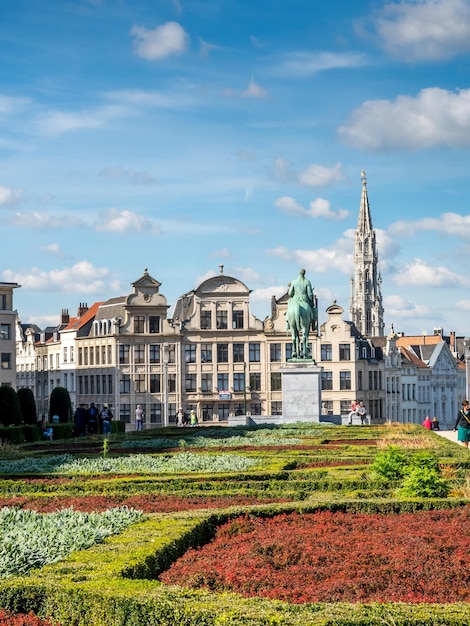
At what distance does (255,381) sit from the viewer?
3927 inches

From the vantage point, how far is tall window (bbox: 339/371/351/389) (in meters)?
103

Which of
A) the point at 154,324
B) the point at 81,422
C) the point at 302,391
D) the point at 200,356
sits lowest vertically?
the point at 81,422

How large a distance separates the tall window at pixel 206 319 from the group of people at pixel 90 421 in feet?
156

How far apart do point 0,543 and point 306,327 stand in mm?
37545

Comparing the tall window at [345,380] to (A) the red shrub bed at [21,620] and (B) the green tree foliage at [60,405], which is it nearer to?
(B) the green tree foliage at [60,405]

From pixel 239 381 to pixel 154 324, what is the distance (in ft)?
29.7

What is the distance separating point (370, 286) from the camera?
575ft

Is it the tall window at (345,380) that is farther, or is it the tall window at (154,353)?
the tall window at (345,380)

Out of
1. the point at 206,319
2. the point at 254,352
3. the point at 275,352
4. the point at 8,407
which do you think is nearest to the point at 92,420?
the point at 8,407

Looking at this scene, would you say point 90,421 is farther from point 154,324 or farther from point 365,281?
point 365,281

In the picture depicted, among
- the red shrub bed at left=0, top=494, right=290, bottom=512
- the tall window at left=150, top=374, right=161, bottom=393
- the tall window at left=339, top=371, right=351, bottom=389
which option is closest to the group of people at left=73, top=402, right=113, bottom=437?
the red shrub bed at left=0, top=494, right=290, bottom=512

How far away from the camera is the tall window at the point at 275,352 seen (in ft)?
328

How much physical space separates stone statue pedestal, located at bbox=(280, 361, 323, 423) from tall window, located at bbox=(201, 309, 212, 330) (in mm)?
48725

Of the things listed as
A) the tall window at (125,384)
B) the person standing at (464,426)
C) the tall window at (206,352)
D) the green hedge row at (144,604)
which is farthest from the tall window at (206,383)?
the green hedge row at (144,604)
